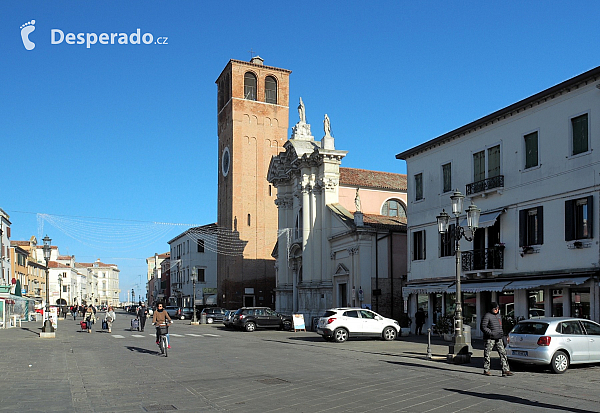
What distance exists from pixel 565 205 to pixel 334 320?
11.1 metres

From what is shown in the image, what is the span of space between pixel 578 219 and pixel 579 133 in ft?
10.2

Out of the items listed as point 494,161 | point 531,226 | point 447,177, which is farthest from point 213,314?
point 531,226

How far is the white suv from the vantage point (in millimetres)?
28453

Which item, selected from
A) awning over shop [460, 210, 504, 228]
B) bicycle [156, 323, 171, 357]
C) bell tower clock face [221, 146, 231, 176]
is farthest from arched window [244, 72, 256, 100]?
bicycle [156, 323, 171, 357]

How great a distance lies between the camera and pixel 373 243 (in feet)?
132

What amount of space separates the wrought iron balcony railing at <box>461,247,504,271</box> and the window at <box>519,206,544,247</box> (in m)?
1.29

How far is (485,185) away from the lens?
27156mm

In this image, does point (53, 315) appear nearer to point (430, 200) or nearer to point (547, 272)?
point (430, 200)

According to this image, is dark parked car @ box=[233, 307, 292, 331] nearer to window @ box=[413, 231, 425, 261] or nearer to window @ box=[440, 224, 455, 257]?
window @ box=[413, 231, 425, 261]

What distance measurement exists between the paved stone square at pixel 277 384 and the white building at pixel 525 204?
472 centimetres

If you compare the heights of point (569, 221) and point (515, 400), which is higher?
point (569, 221)

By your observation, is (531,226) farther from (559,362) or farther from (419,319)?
(559,362)

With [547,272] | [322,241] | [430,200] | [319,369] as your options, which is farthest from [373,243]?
[319,369]

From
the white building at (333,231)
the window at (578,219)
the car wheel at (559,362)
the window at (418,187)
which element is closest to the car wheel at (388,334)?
the window at (418,187)
